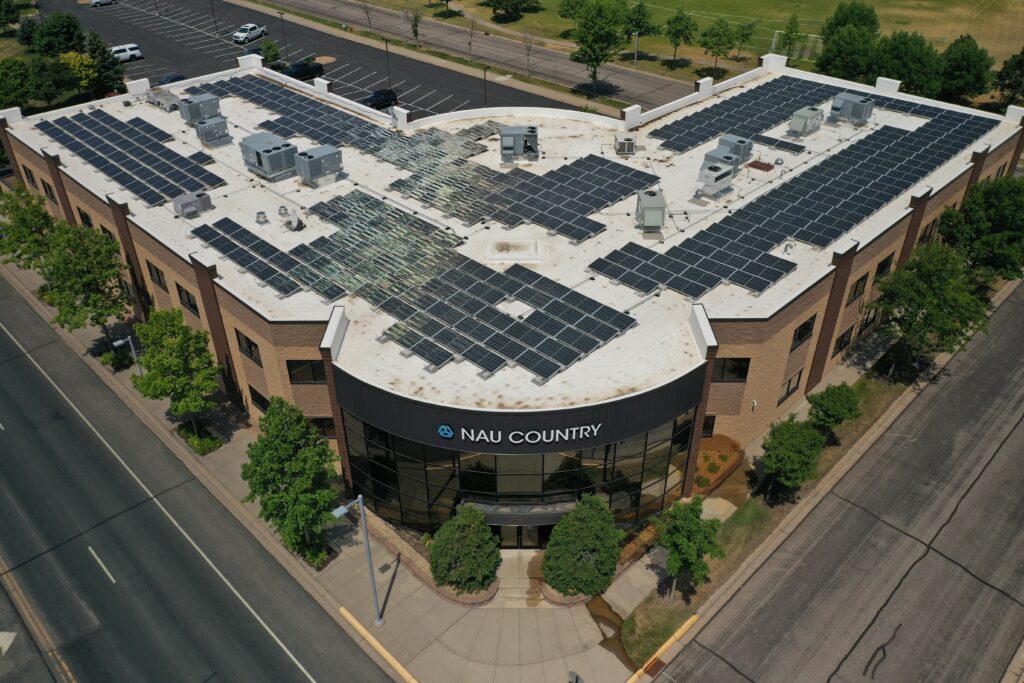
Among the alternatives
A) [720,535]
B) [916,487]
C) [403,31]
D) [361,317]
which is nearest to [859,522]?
[916,487]

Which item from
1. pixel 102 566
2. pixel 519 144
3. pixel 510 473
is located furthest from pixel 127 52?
pixel 510 473

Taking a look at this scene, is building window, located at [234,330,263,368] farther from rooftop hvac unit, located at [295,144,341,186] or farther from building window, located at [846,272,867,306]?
building window, located at [846,272,867,306]

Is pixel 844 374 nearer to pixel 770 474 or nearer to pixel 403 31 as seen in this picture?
pixel 770 474

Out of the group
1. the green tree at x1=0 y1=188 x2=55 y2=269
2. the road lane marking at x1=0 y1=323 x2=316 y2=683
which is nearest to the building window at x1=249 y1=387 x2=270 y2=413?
the road lane marking at x1=0 y1=323 x2=316 y2=683

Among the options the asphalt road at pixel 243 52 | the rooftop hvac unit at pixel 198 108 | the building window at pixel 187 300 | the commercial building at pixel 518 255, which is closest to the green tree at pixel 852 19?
the asphalt road at pixel 243 52

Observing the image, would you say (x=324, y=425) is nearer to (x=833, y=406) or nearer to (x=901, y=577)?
(x=833, y=406)

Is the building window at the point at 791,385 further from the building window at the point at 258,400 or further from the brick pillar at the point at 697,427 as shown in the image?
the building window at the point at 258,400
